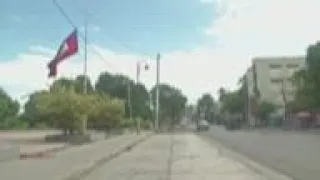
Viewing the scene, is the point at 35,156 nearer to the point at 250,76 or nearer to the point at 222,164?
the point at 222,164

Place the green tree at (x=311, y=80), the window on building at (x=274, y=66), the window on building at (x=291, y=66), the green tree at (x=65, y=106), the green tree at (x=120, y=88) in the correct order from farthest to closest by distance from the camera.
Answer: the window on building at (x=291, y=66), the window on building at (x=274, y=66), the green tree at (x=120, y=88), the green tree at (x=311, y=80), the green tree at (x=65, y=106)

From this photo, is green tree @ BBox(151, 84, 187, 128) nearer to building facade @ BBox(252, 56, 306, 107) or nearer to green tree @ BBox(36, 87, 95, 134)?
building facade @ BBox(252, 56, 306, 107)

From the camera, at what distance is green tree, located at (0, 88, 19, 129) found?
113 m

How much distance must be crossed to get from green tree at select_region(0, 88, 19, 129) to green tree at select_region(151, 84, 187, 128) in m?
50.8

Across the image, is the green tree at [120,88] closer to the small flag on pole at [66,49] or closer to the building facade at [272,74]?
the building facade at [272,74]

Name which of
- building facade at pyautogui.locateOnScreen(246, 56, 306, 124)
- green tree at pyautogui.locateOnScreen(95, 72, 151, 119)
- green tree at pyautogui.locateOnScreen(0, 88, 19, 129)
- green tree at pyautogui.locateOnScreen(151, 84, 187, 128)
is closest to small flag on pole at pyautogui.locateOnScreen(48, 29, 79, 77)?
green tree at pyautogui.locateOnScreen(0, 88, 19, 129)

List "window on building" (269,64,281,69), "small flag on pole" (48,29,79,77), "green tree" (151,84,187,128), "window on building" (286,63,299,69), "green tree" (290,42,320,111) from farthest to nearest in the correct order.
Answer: "green tree" (151,84,187,128), "window on building" (286,63,299,69), "window on building" (269,64,281,69), "green tree" (290,42,320,111), "small flag on pole" (48,29,79,77)

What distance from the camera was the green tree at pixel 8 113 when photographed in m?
113

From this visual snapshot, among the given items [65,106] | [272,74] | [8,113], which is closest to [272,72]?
[272,74]

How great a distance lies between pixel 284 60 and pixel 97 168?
5660 inches

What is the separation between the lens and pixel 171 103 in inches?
7264

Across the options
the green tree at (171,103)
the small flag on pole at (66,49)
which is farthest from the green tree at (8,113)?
the small flag on pole at (66,49)

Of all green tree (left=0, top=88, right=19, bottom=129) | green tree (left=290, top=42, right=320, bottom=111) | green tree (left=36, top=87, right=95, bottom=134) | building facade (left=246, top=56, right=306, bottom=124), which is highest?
building facade (left=246, top=56, right=306, bottom=124)

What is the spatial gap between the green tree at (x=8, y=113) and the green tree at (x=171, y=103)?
50.8 meters
